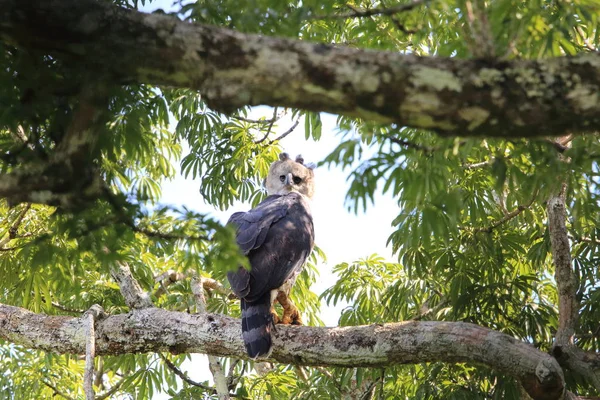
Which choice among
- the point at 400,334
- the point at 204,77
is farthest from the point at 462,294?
the point at 204,77

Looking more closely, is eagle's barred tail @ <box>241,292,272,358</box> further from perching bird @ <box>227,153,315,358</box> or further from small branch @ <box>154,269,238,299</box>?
small branch @ <box>154,269,238,299</box>

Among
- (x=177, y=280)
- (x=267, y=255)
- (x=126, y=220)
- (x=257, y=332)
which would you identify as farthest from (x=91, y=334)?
(x=177, y=280)

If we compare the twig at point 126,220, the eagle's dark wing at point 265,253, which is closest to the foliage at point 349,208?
the twig at point 126,220

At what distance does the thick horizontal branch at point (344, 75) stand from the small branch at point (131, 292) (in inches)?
87.9

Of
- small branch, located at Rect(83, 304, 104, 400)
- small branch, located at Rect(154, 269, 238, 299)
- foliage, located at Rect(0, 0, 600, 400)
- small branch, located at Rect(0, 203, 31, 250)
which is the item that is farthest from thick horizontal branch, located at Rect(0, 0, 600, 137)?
small branch, located at Rect(154, 269, 238, 299)

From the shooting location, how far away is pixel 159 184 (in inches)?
316

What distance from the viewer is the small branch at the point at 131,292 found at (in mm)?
4430

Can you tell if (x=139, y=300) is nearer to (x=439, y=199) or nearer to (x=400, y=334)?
(x=400, y=334)

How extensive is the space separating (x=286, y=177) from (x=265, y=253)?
166cm

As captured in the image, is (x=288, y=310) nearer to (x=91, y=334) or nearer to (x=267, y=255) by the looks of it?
(x=267, y=255)

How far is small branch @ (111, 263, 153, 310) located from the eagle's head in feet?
6.47

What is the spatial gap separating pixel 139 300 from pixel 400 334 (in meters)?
1.58

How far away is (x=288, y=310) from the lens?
16.6 ft

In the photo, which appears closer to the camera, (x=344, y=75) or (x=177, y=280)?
(x=344, y=75)
